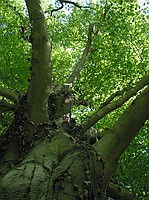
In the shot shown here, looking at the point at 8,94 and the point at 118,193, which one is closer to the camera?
the point at 118,193

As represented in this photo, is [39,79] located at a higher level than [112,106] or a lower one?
lower

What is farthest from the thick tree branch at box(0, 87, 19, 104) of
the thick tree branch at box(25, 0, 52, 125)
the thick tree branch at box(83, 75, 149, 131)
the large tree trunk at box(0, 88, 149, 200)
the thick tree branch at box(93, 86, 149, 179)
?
the thick tree branch at box(93, 86, 149, 179)

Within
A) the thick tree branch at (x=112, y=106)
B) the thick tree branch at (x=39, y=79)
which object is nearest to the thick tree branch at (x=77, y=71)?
the thick tree branch at (x=112, y=106)

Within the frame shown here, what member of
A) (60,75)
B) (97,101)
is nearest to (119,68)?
(97,101)

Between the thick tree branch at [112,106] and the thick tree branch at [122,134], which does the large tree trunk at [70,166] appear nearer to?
the thick tree branch at [122,134]

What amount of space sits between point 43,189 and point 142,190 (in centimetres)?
632

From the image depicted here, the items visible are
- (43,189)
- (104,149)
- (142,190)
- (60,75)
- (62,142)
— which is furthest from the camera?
(60,75)

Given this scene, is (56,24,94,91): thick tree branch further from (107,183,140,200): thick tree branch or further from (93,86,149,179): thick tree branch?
(93,86,149,179): thick tree branch

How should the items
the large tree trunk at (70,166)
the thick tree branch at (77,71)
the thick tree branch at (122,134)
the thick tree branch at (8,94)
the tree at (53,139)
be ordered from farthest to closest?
the thick tree branch at (77,71)
the thick tree branch at (8,94)
the thick tree branch at (122,134)
the tree at (53,139)
the large tree trunk at (70,166)

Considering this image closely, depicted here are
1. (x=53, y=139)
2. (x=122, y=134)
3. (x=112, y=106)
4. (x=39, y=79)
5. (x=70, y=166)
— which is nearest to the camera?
(x=70, y=166)

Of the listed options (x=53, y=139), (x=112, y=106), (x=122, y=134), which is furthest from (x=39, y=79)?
(x=112, y=106)

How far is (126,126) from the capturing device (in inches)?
152

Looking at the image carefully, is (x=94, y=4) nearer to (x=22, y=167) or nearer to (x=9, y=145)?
(x=9, y=145)

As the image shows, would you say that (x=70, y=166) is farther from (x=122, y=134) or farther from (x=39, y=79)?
(x=39, y=79)
